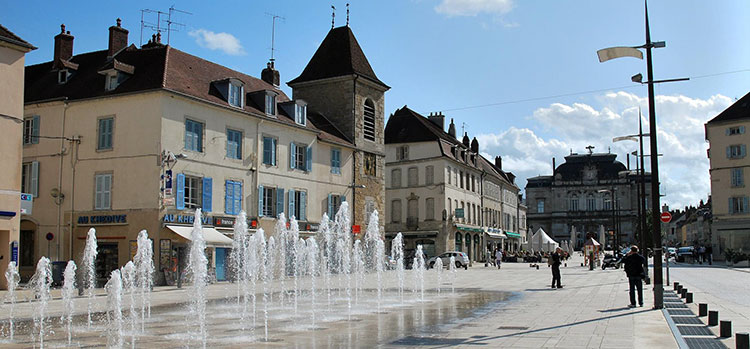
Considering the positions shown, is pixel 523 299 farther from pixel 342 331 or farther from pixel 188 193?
pixel 188 193

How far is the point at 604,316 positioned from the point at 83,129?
2255cm

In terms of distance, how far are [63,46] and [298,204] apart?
521 inches

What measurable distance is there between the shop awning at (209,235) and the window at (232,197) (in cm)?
155

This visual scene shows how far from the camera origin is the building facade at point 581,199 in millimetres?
118250

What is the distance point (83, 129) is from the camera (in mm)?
28656

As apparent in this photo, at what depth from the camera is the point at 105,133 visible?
1114 inches

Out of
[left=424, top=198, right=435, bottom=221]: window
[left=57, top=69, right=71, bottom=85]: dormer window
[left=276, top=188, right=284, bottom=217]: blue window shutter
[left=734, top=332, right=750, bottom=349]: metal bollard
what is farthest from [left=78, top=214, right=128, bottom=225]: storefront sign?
[left=424, top=198, right=435, bottom=221]: window

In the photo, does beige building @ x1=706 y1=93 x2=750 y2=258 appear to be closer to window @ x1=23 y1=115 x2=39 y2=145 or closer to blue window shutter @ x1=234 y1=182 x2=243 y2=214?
blue window shutter @ x1=234 y1=182 x2=243 y2=214

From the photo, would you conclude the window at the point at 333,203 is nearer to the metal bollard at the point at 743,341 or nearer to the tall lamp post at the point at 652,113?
the tall lamp post at the point at 652,113

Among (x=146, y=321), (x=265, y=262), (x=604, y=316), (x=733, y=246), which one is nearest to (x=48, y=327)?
(x=146, y=321)

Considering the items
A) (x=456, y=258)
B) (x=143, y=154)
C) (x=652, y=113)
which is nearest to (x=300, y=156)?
(x=143, y=154)

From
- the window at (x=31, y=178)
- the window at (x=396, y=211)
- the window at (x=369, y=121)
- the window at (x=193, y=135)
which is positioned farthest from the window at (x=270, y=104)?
the window at (x=396, y=211)

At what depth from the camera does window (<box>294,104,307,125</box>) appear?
117 feet

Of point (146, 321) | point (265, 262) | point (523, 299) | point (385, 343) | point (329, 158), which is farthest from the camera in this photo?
point (329, 158)
